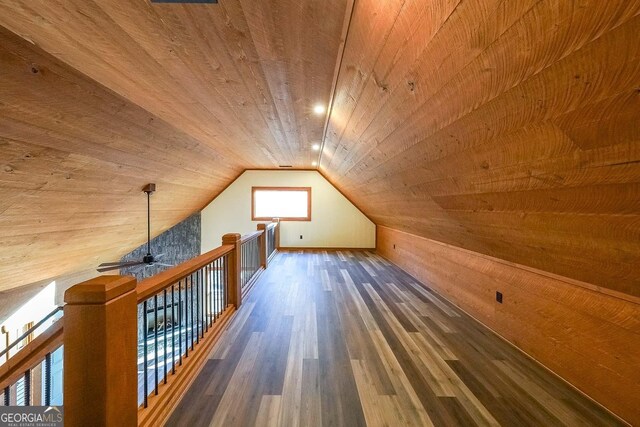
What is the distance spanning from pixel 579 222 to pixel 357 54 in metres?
1.45

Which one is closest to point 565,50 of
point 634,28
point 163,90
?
point 634,28

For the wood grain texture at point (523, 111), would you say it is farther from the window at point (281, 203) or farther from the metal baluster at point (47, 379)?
the window at point (281, 203)

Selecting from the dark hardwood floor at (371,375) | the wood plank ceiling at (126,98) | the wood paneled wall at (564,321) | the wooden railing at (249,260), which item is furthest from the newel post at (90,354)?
the wood paneled wall at (564,321)

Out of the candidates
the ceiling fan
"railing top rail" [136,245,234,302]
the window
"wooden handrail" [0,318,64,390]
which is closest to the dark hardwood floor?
"railing top rail" [136,245,234,302]

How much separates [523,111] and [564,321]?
5.34ft

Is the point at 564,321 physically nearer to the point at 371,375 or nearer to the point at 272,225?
the point at 371,375

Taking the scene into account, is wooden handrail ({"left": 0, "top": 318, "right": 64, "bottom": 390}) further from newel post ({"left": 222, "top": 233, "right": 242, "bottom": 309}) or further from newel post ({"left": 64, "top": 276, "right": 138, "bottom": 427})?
newel post ({"left": 222, "top": 233, "right": 242, "bottom": 309})

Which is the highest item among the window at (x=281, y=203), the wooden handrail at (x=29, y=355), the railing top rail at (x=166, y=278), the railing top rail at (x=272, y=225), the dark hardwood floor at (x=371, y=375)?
the window at (x=281, y=203)

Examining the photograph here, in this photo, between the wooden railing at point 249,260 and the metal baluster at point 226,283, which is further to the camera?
the wooden railing at point 249,260

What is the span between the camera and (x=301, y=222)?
292 inches

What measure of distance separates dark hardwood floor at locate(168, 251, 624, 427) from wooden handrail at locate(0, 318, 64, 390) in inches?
32.8

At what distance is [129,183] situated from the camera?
372 centimetres

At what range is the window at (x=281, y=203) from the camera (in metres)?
Answer: 7.39

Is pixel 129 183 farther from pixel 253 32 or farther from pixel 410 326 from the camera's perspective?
pixel 410 326
